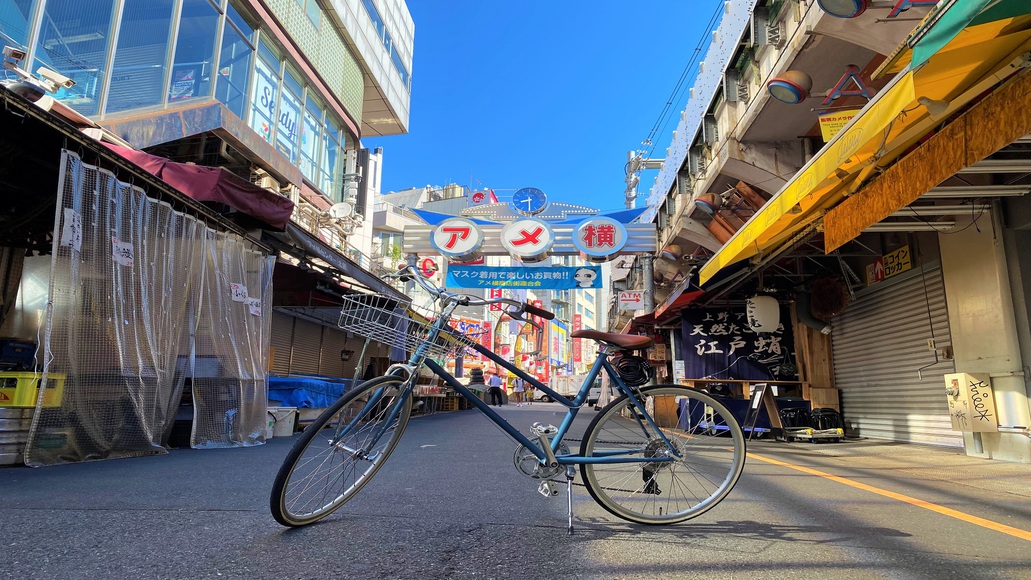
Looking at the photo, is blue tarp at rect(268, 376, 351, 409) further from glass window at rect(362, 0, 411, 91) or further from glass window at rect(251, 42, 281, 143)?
glass window at rect(362, 0, 411, 91)

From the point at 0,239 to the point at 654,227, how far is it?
12125 millimetres

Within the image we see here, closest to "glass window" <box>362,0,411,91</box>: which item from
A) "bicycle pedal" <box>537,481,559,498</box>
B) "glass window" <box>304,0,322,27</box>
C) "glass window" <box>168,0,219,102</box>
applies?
"glass window" <box>304,0,322,27</box>

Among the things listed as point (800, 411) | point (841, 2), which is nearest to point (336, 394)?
point (800, 411)

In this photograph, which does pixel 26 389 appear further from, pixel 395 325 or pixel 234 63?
pixel 234 63

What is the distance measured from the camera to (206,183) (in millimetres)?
6414

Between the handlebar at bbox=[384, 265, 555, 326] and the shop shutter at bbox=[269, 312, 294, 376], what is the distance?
33.5ft

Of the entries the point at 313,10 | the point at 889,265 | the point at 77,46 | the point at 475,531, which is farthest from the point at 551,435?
the point at 313,10

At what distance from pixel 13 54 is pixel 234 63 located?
4.89 meters

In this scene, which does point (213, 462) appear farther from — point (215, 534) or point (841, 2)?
point (841, 2)

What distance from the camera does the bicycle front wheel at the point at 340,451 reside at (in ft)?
7.90

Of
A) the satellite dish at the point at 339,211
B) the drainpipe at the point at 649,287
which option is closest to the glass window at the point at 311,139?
the satellite dish at the point at 339,211

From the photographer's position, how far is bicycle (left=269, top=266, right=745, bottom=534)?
2.55 meters

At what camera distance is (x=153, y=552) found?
2.12m

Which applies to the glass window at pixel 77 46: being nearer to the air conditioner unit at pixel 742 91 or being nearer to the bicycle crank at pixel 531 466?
the bicycle crank at pixel 531 466
